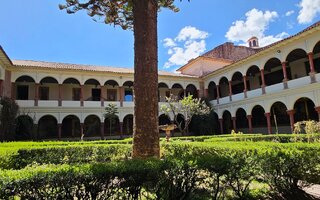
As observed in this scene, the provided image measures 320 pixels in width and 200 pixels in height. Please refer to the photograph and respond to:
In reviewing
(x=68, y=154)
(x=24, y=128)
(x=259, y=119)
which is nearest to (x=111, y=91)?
(x=24, y=128)

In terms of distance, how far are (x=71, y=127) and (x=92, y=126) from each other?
2.05 metres

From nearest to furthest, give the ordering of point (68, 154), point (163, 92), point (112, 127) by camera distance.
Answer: point (68, 154) → point (112, 127) → point (163, 92)

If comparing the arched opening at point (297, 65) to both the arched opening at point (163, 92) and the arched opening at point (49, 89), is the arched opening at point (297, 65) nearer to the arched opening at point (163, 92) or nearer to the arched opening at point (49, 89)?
the arched opening at point (163, 92)

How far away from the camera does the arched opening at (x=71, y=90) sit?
25.3 meters

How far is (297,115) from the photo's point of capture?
21.5m

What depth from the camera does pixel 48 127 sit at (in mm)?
24656

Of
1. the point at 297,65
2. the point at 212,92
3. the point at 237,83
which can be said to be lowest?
the point at 212,92

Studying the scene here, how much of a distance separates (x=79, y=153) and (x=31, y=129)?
10.4 metres

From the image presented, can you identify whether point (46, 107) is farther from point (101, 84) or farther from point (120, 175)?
point (120, 175)

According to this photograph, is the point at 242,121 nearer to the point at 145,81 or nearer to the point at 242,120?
the point at 242,120

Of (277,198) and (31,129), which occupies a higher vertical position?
(31,129)

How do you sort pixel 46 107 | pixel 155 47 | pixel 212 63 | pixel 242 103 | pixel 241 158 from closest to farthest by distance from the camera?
pixel 241 158, pixel 155 47, pixel 46 107, pixel 242 103, pixel 212 63

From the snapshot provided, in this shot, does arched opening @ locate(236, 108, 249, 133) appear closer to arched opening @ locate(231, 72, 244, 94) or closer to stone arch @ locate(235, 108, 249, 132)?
stone arch @ locate(235, 108, 249, 132)

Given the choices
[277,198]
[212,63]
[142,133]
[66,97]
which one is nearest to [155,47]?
[142,133]
